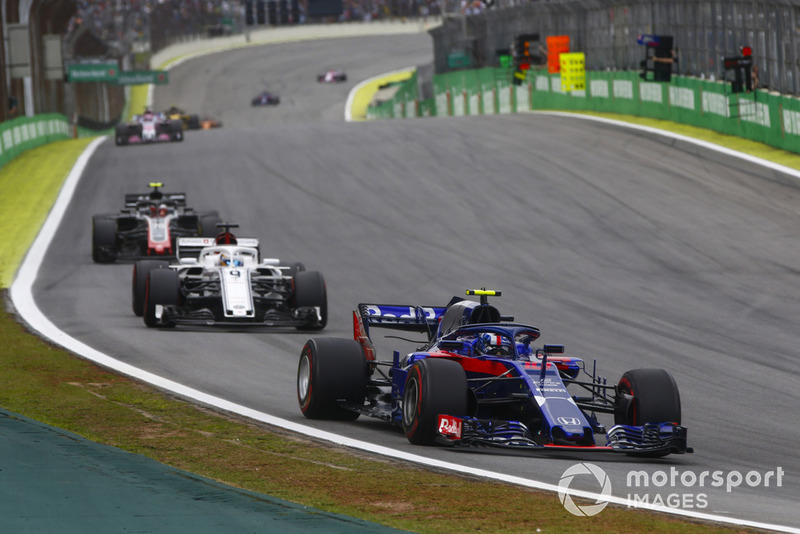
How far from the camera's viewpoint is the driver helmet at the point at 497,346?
1134 centimetres

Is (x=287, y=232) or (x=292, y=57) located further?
(x=292, y=57)

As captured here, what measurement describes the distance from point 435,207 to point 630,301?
11.0 m

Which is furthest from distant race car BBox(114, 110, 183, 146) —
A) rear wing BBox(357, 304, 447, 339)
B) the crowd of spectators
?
the crowd of spectators

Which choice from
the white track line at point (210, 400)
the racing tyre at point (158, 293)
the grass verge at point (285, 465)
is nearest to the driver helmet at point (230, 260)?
the racing tyre at point (158, 293)

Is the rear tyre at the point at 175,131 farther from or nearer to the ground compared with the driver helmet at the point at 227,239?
farther from the ground

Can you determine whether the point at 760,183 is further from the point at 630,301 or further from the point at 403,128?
the point at 403,128

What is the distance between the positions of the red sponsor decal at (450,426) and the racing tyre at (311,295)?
7956 millimetres

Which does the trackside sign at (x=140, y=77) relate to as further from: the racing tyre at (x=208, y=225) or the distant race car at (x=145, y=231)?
the racing tyre at (x=208, y=225)

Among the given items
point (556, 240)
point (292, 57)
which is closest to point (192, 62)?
point (292, 57)

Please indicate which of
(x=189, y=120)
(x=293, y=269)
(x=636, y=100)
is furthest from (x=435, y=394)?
(x=189, y=120)

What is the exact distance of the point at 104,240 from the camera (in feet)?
82.4

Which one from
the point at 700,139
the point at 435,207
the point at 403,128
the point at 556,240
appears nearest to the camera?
the point at 556,240

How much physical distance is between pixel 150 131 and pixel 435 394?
123ft

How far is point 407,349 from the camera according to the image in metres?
17.0
